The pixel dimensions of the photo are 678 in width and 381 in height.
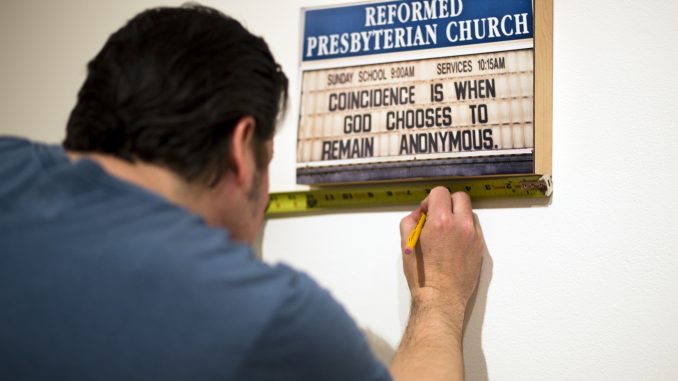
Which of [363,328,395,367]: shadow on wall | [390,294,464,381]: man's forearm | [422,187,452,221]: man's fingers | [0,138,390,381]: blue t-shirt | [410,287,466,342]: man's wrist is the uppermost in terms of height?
[422,187,452,221]: man's fingers

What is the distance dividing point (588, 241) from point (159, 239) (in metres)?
0.69

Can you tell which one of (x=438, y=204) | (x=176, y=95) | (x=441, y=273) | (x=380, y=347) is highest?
(x=176, y=95)

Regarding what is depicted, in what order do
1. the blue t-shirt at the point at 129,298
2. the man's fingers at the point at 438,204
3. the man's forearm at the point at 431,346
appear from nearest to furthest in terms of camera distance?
the blue t-shirt at the point at 129,298 < the man's forearm at the point at 431,346 < the man's fingers at the point at 438,204

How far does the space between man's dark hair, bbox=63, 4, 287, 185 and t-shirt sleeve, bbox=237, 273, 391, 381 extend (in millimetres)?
214

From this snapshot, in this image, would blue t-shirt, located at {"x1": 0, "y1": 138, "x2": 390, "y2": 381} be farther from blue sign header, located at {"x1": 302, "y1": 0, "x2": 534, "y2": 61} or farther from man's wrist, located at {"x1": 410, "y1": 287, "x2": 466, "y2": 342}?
blue sign header, located at {"x1": 302, "y1": 0, "x2": 534, "y2": 61}

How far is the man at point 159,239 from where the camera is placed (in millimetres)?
545

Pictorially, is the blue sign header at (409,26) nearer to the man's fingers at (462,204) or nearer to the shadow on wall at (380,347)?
the man's fingers at (462,204)

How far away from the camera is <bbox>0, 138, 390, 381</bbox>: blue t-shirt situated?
0.54 metres

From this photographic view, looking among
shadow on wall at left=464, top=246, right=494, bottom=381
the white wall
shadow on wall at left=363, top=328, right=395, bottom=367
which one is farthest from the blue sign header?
shadow on wall at left=363, top=328, right=395, bottom=367

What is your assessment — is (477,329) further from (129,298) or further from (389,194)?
(129,298)

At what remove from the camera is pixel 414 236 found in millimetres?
900

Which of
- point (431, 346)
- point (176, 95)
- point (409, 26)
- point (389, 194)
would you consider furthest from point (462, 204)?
point (176, 95)

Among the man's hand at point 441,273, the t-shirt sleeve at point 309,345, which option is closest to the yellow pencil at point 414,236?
the man's hand at point 441,273

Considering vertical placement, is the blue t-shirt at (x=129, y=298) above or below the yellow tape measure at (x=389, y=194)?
below
